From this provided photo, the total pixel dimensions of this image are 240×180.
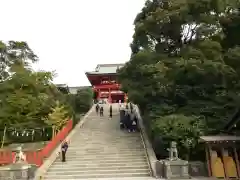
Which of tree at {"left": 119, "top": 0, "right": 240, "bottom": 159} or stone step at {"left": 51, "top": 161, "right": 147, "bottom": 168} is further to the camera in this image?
tree at {"left": 119, "top": 0, "right": 240, "bottom": 159}

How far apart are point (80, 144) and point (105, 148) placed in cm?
200

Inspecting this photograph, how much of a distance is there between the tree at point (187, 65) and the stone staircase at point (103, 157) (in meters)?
2.15

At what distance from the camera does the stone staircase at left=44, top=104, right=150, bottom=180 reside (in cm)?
1541

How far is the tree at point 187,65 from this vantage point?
1853 centimetres

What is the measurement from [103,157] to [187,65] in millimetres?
7021

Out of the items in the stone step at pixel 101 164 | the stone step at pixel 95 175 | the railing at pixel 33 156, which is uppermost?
the railing at pixel 33 156

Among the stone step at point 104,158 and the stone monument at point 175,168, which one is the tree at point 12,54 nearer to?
the stone step at point 104,158

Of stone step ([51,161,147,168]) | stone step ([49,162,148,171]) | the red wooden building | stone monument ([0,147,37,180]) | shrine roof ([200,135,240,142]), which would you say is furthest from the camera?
the red wooden building

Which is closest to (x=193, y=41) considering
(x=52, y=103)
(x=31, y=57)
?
(x=52, y=103)

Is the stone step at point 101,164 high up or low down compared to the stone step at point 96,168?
up

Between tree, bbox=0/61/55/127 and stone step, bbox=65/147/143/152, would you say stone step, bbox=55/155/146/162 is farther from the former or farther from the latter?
tree, bbox=0/61/55/127

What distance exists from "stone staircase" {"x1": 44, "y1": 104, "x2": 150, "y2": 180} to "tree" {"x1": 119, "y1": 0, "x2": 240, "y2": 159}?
215 cm

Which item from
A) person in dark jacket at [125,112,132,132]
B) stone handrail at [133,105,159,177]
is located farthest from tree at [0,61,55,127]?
stone handrail at [133,105,159,177]

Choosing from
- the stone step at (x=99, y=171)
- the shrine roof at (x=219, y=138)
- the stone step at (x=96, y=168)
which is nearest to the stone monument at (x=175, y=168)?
the stone step at (x=99, y=171)
